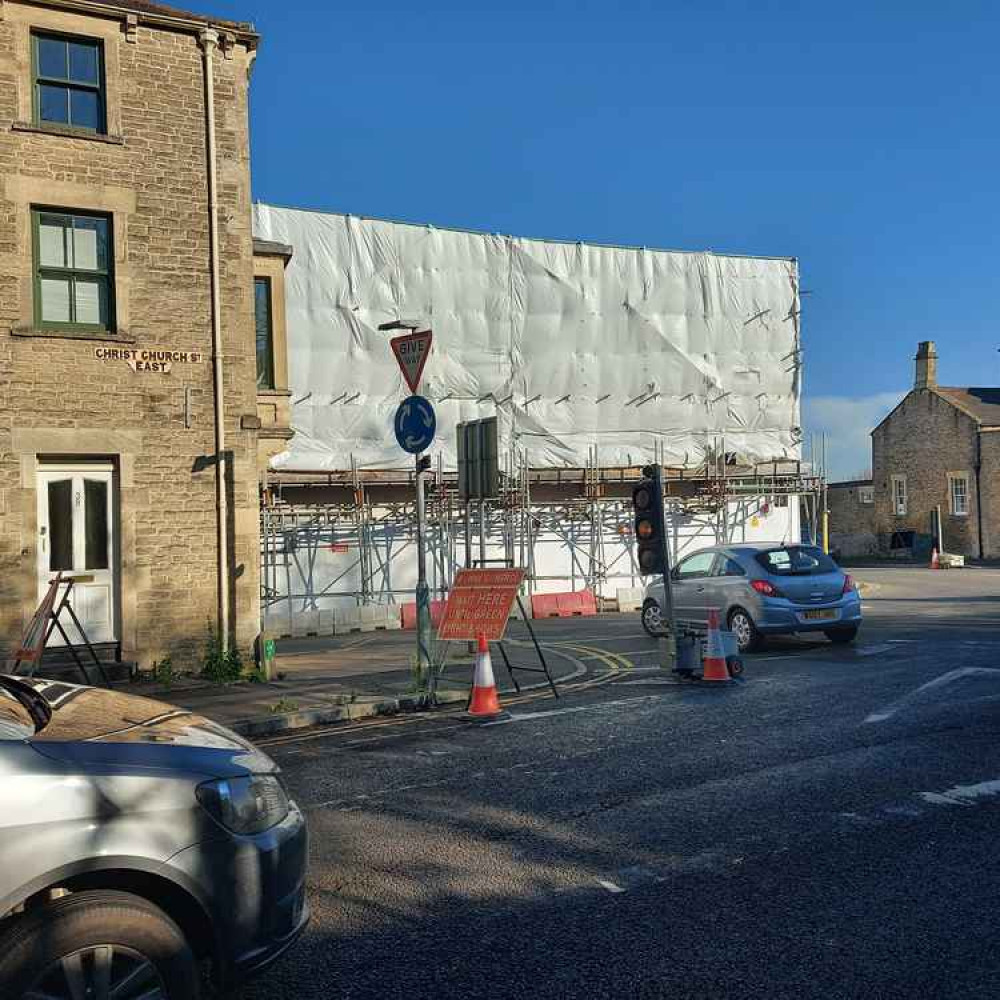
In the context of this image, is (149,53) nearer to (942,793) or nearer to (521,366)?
(942,793)

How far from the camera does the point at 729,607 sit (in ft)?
49.7

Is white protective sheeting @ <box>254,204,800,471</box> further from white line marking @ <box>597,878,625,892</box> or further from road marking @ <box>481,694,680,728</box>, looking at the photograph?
white line marking @ <box>597,878,625,892</box>

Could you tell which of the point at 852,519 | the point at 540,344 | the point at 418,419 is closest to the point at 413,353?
the point at 418,419

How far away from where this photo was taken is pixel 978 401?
48.0m

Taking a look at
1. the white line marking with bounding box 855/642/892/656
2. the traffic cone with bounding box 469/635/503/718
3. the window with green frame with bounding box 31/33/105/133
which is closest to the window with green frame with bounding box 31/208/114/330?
the window with green frame with bounding box 31/33/105/133

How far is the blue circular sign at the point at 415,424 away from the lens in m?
10.9

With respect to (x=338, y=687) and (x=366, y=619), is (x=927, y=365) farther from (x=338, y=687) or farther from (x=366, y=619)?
(x=338, y=687)

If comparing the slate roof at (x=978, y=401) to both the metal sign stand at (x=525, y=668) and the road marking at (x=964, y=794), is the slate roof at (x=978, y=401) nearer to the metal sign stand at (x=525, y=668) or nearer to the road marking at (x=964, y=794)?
the metal sign stand at (x=525, y=668)

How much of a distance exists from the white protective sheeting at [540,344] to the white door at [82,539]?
11108mm

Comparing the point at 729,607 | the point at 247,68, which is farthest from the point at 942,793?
the point at 247,68

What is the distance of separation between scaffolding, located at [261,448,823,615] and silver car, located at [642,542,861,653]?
6.35m

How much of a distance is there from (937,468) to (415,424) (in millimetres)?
41481

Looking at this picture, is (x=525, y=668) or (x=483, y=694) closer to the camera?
(x=483, y=694)

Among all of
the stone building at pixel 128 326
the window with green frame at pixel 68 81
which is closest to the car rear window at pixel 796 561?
the stone building at pixel 128 326
